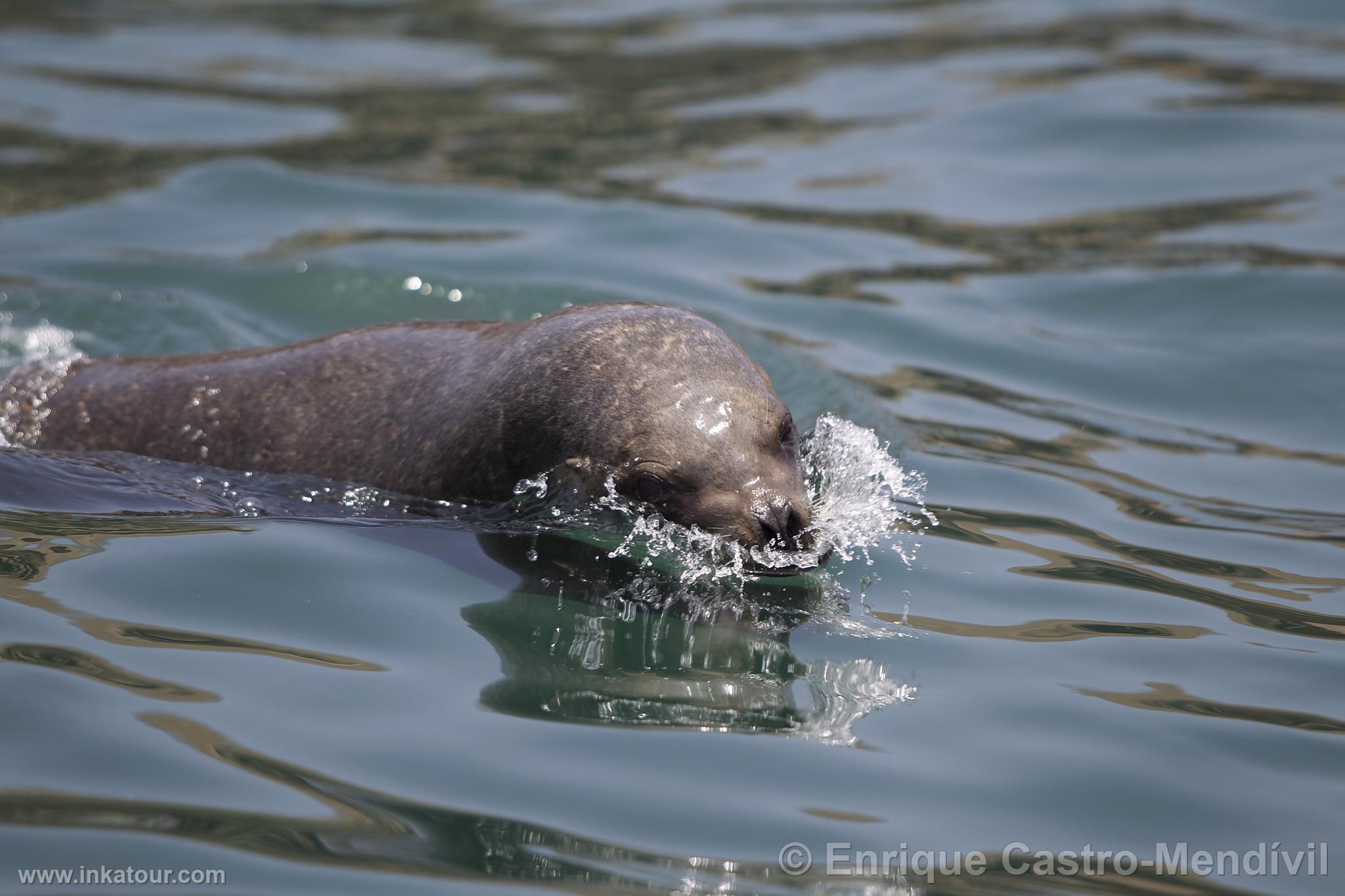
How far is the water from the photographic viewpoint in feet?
13.7

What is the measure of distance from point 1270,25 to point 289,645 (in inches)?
511

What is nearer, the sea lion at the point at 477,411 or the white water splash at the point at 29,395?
the sea lion at the point at 477,411

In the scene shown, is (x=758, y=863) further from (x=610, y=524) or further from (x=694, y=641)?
(x=610, y=524)

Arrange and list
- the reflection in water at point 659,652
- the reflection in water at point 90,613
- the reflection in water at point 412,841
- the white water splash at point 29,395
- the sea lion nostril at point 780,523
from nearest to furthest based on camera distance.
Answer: the reflection in water at point 412,841, the reflection in water at point 659,652, the reflection in water at point 90,613, the sea lion nostril at point 780,523, the white water splash at point 29,395

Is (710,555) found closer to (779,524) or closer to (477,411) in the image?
(779,524)

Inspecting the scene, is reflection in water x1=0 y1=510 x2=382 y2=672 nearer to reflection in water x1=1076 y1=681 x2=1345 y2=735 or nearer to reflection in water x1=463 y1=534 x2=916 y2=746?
reflection in water x1=463 y1=534 x2=916 y2=746

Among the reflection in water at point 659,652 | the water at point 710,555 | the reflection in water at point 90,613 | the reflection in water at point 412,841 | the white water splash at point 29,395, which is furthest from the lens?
the white water splash at point 29,395

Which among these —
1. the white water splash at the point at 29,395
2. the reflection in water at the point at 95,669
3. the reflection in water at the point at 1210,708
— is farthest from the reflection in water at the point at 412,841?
the white water splash at the point at 29,395

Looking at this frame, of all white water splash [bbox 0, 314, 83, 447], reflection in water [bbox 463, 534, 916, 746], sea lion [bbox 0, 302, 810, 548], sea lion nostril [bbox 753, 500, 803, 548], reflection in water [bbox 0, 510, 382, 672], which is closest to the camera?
reflection in water [bbox 463, 534, 916, 746]

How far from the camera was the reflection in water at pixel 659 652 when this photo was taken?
15.3 ft

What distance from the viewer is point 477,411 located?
6.20 meters

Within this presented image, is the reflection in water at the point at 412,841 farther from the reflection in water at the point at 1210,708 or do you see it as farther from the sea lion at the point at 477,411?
the sea lion at the point at 477,411

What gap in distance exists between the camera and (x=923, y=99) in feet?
45.3

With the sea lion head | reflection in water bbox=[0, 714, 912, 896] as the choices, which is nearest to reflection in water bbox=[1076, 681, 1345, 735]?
the sea lion head
